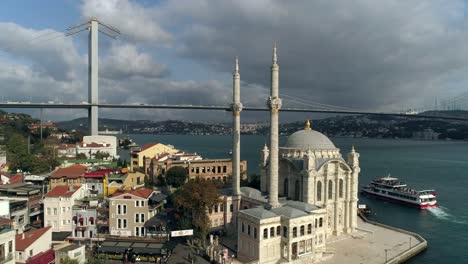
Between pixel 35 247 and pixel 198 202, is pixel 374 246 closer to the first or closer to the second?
pixel 198 202

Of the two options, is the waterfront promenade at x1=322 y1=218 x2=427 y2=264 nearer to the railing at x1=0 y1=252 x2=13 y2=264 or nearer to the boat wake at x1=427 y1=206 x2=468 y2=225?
the boat wake at x1=427 y1=206 x2=468 y2=225

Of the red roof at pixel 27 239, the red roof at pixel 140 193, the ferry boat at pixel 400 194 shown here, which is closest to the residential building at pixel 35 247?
the red roof at pixel 27 239

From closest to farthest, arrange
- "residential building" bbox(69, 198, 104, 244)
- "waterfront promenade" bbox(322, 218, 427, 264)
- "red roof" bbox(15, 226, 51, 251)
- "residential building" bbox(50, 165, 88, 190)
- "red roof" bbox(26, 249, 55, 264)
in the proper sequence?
"red roof" bbox(26, 249, 55, 264), "red roof" bbox(15, 226, 51, 251), "waterfront promenade" bbox(322, 218, 427, 264), "residential building" bbox(69, 198, 104, 244), "residential building" bbox(50, 165, 88, 190)

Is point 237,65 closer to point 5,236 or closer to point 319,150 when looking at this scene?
point 319,150

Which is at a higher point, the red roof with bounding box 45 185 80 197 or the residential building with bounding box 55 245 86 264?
the red roof with bounding box 45 185 80 197

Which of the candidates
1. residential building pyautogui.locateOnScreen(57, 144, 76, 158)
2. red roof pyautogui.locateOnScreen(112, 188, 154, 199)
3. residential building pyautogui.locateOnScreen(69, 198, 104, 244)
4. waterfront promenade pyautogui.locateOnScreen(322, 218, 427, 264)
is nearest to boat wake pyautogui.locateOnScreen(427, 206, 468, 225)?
waterfront promenade pyautogui.locateOnScreen(322, 218, 427, 264)

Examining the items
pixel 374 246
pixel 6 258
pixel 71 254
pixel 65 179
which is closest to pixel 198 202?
pixel 71 254

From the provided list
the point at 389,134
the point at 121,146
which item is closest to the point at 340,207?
the point at 121,146
